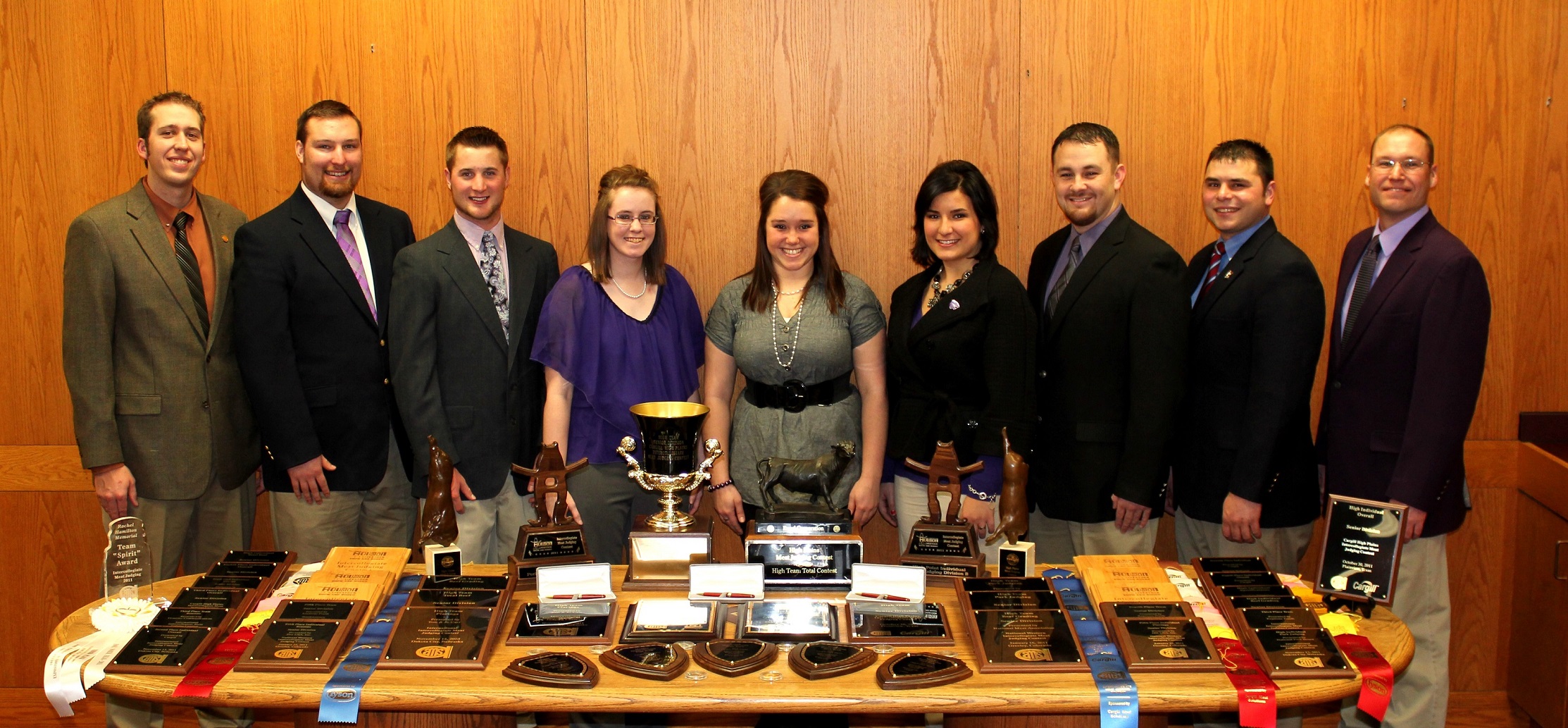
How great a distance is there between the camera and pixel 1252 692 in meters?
1.91

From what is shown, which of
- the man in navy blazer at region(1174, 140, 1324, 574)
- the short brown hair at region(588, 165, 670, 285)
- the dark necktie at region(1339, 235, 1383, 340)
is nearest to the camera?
the man in navy blazer at region(1174, 140, 1324, 574)

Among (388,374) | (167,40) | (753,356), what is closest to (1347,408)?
(753,356)

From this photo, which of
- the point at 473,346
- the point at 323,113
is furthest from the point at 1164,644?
the point at 323,113

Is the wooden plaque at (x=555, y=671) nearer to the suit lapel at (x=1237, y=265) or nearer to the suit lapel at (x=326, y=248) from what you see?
the suit lapel at (x=326, y=248)

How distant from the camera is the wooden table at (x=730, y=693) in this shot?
191 centimetres

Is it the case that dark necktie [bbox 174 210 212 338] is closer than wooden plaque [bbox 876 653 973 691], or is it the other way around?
wooden plaque [bbox 876 653 973 691]

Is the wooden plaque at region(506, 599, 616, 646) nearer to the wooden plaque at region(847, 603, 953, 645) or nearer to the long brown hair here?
the wooden plaque at region(847, 603, 953, 645)

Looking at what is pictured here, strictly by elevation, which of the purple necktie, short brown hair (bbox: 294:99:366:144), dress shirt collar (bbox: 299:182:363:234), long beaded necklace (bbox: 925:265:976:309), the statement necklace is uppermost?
short brown hair (bbox: 294:99:366:144)

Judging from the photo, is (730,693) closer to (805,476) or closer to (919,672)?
(919,672)

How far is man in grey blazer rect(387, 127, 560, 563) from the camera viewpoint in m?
3.15

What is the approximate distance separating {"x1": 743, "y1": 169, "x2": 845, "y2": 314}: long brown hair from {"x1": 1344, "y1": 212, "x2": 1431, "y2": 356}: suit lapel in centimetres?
149

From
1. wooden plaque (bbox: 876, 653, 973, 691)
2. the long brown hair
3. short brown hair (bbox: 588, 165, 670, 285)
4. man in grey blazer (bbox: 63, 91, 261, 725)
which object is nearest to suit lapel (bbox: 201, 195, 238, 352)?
man in grey blazer (bbox: 63, 91, 261, 725)

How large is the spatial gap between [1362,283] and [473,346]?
8.76ft

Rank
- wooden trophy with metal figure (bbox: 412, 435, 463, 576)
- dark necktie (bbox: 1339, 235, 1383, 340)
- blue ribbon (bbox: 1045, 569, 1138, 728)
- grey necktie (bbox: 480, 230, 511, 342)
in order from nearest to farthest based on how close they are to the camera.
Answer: blue ribbon (bbox: 1045, 569, 1138, 728)
wooden trophy with metal figure (bbox: 412, 435, 463, 576)
dark necktie (bbox: 1339, 235, 1383, 340)
grey necktie (bbox: 480, 230, 511, 342)
